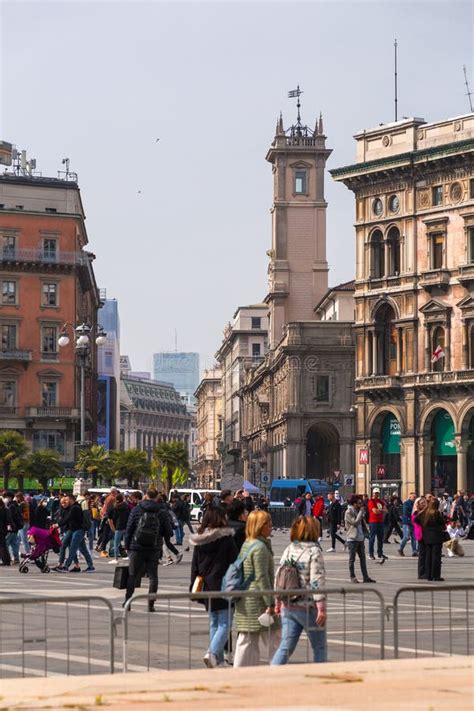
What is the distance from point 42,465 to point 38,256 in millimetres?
16295

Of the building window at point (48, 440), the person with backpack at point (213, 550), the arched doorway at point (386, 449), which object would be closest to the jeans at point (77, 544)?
the person with backpack at point (213, 550)

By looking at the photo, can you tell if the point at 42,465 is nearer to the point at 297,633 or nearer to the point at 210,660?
the point at 210,660

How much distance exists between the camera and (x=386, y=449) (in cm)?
8438

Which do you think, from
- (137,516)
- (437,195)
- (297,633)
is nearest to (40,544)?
(137,516)

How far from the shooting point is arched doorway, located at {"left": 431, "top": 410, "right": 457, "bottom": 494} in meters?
79.7

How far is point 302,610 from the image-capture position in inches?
541

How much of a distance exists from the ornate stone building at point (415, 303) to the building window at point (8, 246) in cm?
2767

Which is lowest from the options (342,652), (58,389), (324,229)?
(342,652)

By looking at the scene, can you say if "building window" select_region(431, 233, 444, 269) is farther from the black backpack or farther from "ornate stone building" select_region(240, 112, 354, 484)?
the black backpack

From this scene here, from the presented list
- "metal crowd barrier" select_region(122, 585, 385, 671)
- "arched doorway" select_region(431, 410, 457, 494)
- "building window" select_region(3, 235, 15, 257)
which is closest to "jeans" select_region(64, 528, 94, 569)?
"metal crowd barrier" select_region(122, 585, 385, 671)

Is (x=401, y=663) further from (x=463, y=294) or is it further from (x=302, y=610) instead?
(x=463, y=294)

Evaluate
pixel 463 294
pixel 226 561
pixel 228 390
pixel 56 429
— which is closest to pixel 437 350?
pixel 463 294

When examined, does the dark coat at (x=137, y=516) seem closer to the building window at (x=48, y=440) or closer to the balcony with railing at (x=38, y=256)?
the building window at (x=48, y=440)

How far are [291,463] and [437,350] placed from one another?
922 inches
